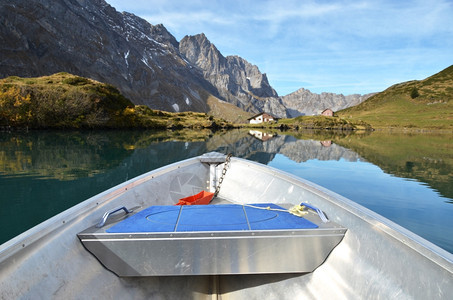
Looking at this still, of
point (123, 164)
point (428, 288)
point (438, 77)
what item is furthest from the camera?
point (438, 77)

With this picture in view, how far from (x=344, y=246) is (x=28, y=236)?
133 inches

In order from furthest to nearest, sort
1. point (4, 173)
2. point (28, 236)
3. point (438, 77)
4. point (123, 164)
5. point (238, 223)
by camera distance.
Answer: point (438, 77), point (123, 164), point (4, 173), point (238, 223), point (28, 236)

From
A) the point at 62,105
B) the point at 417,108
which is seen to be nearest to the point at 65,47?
the point at 62,105

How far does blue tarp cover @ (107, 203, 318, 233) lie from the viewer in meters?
2.81

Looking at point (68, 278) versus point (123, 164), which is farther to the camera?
point (123, 164)

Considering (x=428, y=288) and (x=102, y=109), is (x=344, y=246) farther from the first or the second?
(x=102, y=109)

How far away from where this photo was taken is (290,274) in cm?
303

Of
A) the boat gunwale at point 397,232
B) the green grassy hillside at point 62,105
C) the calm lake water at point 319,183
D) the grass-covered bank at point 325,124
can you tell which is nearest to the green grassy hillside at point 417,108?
the grass-covered bank at point 325,124

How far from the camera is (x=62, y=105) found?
162 ft

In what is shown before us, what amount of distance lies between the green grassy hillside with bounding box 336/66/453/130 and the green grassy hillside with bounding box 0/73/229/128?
98419 mm

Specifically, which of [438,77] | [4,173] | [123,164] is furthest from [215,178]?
[438,77]

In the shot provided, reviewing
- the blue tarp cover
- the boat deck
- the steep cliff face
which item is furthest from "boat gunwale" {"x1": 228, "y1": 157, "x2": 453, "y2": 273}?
the steep cliff face

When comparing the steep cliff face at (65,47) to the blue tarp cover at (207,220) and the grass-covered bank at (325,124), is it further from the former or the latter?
the blue tarp cover at (207,220)

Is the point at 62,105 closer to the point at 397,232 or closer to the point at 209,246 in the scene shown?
the point at 209,246
